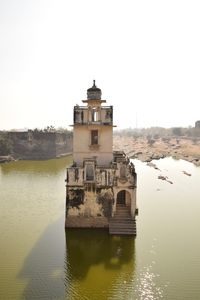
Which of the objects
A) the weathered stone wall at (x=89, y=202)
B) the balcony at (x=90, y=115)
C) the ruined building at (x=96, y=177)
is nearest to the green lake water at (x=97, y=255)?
the ruined building at (x=96, y=177)

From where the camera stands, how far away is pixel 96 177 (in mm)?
23594

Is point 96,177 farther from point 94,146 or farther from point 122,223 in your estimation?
point 122,223

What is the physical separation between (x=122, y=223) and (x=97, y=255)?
158 inches

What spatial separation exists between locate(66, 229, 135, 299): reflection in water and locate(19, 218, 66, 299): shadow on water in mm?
454

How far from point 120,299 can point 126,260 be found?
14.1 feet

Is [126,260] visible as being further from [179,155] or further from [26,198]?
A: [179,155]

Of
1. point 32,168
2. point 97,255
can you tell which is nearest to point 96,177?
point 97,255

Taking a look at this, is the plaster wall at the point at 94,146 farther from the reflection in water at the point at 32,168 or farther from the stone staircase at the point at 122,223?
the reflection in water at the point at 32,168

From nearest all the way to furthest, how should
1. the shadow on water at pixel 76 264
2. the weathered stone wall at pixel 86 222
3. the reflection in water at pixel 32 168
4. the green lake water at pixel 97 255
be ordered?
the shadow on water at pixel 76 264 < the green lake water at pixel 97 255 < the weathered stone wall at pixel 86 222 < the reflection in water at pixel 32 168

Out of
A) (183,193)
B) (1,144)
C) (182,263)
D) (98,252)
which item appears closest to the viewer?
(182,263)

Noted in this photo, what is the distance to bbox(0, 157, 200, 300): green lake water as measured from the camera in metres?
16.5

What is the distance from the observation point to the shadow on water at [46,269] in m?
16.1

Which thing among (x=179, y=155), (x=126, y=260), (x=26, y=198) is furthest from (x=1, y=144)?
(x=126, y=260)

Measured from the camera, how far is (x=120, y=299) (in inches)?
618
